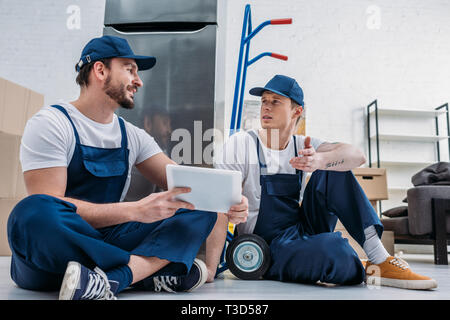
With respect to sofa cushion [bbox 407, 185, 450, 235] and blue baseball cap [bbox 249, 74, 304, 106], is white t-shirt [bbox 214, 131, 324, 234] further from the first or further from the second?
sofa cushion [bbox 407, 185, 450, 235]

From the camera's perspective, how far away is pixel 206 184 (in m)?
1.09

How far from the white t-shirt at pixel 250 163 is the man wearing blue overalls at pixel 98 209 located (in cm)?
32

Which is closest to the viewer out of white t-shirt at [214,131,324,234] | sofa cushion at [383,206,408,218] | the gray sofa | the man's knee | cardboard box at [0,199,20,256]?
the man's knee

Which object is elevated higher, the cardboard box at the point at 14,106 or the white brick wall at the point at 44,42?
the white brick wall at the point at 44,42

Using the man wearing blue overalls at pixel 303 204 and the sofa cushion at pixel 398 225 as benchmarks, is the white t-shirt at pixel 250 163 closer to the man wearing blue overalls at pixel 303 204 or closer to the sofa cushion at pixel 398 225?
the man wearing blue overalls at pixel 303 204

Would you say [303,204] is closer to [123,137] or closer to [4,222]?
[123,137]

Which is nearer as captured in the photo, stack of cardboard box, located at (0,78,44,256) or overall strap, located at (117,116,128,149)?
overall strap, located at (117,116,128,149)

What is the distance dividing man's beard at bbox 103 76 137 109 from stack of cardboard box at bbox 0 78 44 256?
2005mm

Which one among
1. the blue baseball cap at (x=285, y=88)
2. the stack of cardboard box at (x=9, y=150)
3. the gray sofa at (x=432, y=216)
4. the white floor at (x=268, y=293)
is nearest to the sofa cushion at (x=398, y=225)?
the gray sofa at (x=432, y=216)

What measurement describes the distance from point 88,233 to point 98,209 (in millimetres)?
81

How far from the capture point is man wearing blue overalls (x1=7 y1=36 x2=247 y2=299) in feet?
3.39

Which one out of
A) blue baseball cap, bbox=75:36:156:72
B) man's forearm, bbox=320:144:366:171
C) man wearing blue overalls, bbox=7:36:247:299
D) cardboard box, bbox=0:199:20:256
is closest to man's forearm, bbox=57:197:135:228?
man wearing blue overalls, bbox=7:36:247:299

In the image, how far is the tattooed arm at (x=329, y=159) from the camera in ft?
4.97
